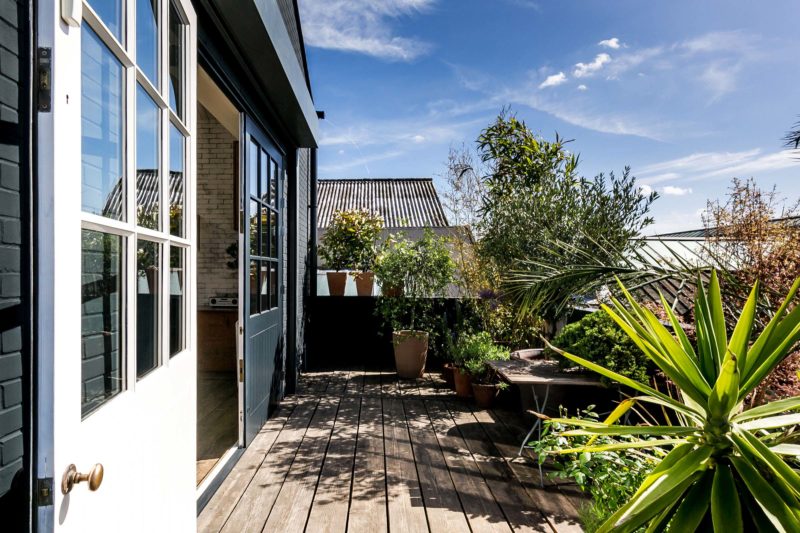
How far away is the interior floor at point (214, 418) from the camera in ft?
9.71

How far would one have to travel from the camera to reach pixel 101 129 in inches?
41.0

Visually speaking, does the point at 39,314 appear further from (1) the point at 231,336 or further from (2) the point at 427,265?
(1) the point at 231,336

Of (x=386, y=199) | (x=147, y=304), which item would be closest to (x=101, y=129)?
(x=147, y=304)

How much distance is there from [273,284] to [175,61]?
7.99 ft

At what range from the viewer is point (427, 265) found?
201 inches

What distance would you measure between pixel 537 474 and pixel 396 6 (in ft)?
16.1

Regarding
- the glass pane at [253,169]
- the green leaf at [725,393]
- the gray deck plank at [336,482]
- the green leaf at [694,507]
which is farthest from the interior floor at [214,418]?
the green leaf at [725,393]

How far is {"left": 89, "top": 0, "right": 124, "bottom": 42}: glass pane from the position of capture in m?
1.03

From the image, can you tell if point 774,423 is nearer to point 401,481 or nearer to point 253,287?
point 401,481

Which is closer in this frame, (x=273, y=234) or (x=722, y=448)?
(x=722, y=448)

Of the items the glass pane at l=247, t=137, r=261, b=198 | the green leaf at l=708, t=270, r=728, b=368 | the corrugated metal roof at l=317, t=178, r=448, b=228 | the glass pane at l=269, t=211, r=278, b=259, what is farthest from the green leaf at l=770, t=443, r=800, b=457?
the corrugated metal roof at l=317, t=178, r=448, b=228

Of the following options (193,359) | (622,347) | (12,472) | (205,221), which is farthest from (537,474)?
(205,221)

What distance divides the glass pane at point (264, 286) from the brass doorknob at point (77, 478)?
8.56ft

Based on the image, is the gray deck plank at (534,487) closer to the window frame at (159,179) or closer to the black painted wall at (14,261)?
the window frame at (159,179)
